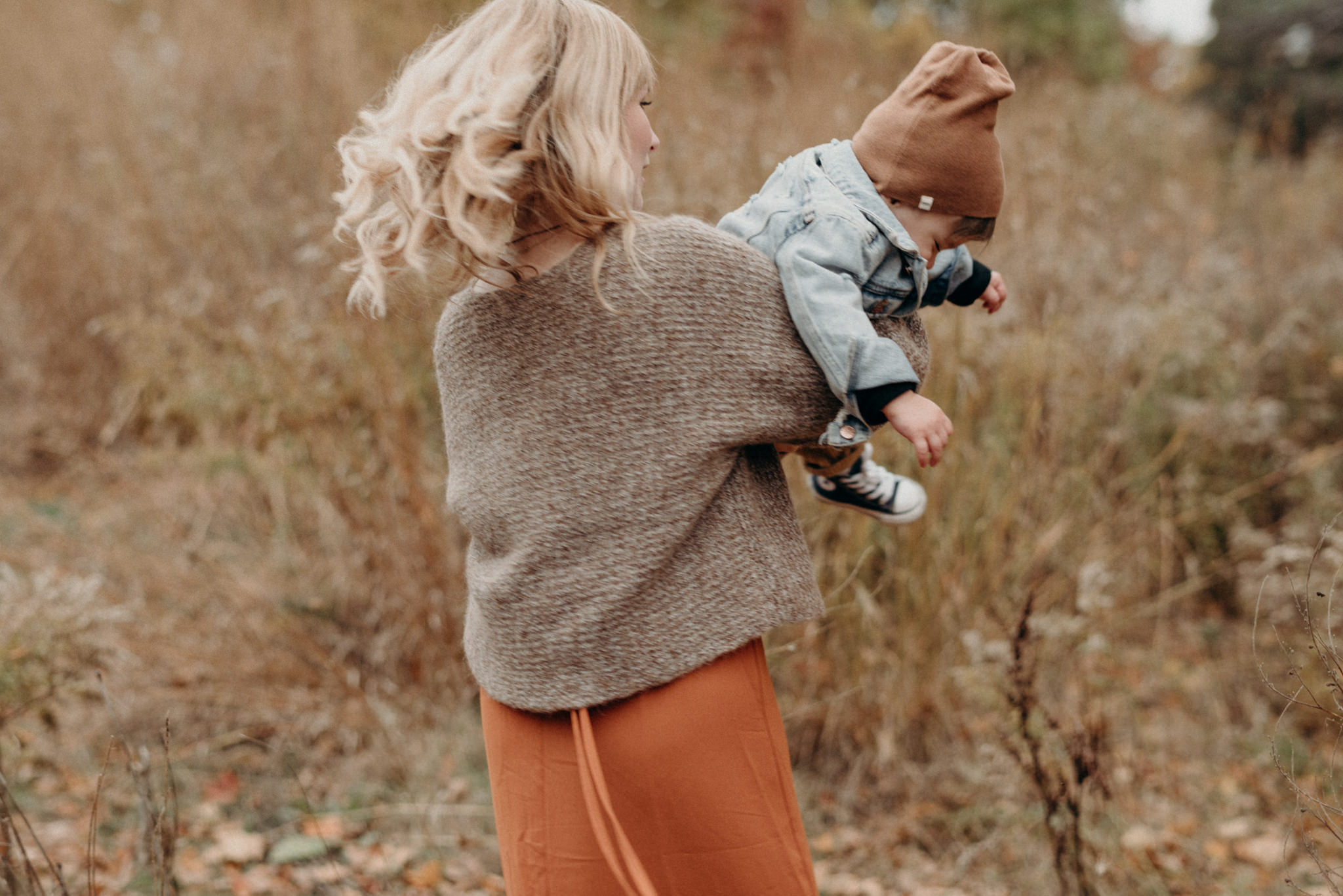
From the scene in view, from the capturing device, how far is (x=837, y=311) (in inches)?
43.1

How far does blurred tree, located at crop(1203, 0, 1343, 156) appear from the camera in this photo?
27.3ft

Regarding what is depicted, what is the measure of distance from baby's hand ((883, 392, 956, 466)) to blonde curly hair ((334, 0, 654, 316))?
36 cm

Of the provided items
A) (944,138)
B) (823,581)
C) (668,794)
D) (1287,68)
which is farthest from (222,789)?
(1287,68)

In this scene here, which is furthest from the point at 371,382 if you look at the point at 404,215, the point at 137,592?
the point at 404,215

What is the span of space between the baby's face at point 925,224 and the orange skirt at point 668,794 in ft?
1.81

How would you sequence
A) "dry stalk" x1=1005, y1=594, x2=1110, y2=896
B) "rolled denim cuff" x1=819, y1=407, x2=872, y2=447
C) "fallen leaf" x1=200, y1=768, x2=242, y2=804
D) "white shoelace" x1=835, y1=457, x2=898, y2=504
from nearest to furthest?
"rolled denim cuff" x1=819, y1=407, x2=872, y2=447
"white shoelace" x1=835, y1=457, x2=898, y2=504
"dry stalk" x1=1005, y1=594, x2=1110, y2=896
"fallen leaf" x1=200, y1=768, x2=242, y2=804

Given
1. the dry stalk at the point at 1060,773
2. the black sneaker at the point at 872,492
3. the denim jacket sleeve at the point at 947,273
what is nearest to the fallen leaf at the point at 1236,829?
the dry stalk at the point at 1060,773

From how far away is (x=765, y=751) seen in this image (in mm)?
1207

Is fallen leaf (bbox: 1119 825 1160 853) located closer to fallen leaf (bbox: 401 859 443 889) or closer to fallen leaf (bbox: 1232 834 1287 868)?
fallen leaf (bbox: 1232 834 1287 868)

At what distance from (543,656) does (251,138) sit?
172 inches

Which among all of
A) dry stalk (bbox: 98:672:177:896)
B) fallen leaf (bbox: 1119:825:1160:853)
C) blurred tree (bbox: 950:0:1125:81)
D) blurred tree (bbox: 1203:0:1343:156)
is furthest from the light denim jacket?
blurred tree (bbox: 950:0:1125:81)

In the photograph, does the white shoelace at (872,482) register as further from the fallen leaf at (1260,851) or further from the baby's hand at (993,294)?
the fallen leaf at (1260,851)

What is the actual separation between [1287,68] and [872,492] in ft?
31.5

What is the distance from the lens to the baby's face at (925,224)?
1.19 metres
